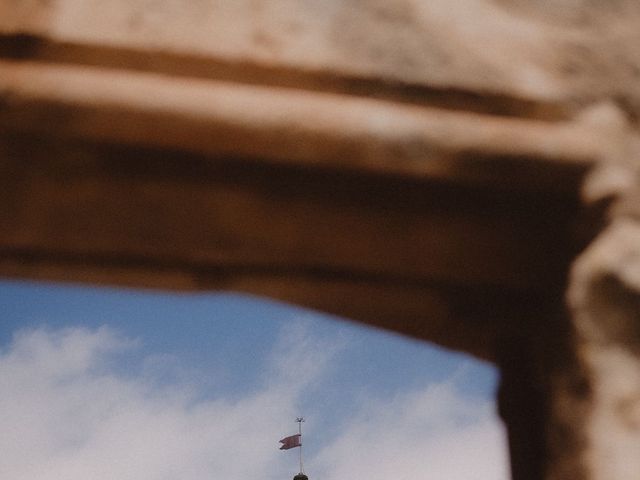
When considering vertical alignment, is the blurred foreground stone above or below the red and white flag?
below

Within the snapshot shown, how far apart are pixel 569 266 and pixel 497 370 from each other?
21 centimetres

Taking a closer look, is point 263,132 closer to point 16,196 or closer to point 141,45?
point 141,45

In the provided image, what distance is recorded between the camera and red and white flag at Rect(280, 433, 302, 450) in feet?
49.8

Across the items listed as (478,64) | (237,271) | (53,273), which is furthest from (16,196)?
(478,64)

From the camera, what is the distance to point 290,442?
1530 centimetres

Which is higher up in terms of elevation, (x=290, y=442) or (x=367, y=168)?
(x=290, y=442)

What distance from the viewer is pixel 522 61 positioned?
86cm

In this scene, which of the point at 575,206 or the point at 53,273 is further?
the point at 53,273

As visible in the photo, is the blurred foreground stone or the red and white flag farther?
the red and white flag

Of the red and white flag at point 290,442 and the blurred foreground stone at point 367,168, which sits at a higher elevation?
the red and white flag at point 290,442

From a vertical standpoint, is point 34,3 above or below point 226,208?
above

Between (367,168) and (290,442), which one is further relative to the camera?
(290,442)

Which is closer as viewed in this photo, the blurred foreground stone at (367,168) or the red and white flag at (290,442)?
the blurred foreground stone at (367,168)

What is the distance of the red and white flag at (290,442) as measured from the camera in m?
15.2
